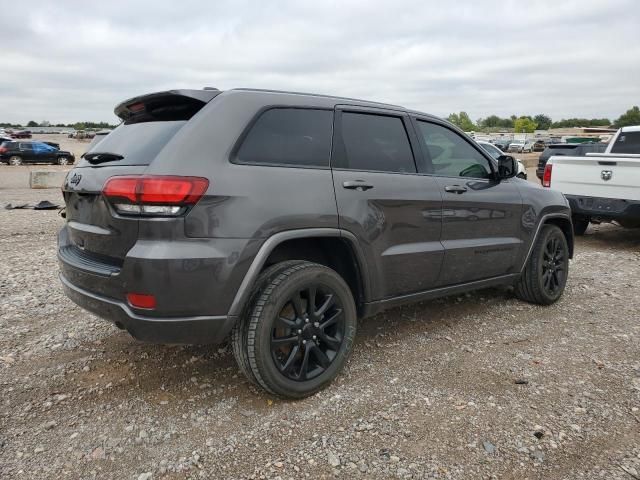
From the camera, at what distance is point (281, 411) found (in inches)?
116

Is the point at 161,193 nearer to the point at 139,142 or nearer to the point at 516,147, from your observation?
the point at 139,142

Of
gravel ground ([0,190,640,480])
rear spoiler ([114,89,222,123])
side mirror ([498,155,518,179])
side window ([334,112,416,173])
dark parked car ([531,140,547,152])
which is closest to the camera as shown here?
gravel ground ([0,190,640,480])

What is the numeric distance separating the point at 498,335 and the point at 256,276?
7.48 ft

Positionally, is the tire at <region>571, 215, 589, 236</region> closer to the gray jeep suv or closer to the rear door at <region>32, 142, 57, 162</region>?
the gray jeep suv

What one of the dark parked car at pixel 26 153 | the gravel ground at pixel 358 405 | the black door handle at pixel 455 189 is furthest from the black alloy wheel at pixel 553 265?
the dark parked car at pixel 26 153

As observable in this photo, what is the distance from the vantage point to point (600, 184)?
291 inches

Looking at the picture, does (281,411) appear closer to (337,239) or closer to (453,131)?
(337,239)

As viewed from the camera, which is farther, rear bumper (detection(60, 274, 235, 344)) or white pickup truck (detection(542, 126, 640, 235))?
white pickup truck (detection(542, 126, 640, 235))

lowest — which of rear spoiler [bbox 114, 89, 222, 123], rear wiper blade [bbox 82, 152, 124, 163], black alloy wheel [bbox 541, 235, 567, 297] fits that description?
black alloy wheel [bbox 541, 235, 567, 297]

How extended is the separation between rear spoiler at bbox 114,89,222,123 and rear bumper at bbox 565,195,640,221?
20.7 ft

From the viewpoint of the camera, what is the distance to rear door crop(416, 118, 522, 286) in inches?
151

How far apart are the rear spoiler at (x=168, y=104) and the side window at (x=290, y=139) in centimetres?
34

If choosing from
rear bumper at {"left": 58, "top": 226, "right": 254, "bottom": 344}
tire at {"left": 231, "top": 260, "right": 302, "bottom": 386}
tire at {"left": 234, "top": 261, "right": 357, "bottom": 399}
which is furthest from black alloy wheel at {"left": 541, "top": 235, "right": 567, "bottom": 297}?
rear bumper at {"left": 58, "top": 226, "right": 254, "bottom": 344}

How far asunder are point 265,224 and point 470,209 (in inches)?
74.7
